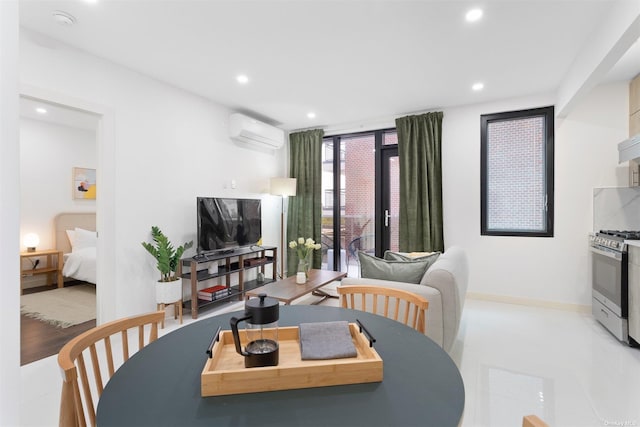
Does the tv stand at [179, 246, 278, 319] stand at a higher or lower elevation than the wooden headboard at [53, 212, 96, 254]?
lower

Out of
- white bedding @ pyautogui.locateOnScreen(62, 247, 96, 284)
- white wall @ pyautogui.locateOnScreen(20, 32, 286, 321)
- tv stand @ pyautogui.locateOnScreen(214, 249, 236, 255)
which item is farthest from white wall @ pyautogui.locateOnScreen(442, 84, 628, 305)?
white bedding @ pyautogui.locateOnScreen(62, 247, 96, 284)

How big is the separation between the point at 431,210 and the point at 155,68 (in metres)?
3.67

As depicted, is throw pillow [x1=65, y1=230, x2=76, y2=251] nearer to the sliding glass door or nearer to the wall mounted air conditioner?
the wall mounted air conditioner

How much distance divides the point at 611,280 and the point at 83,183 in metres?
7.08

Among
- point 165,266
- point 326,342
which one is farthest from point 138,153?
point 326,342

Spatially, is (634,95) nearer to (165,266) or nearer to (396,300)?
(396,300)

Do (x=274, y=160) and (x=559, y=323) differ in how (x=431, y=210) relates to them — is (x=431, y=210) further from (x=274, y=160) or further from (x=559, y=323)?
(x=274, y=160)

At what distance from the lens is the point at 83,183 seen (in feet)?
17.0

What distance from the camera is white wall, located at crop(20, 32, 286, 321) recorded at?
8.66 ft

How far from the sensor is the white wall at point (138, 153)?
264 centimetres

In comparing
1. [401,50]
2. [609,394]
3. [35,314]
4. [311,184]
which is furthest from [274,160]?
[609,394]

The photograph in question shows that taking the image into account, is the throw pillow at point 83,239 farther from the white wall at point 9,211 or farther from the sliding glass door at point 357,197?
the white wall at point 9,211

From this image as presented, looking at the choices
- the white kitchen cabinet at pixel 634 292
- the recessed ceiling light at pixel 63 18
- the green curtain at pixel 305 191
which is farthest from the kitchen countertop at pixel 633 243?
the recessed ceiling light at pixel 63 18

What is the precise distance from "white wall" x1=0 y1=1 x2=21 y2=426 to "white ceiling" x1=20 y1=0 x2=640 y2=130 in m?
1.70
